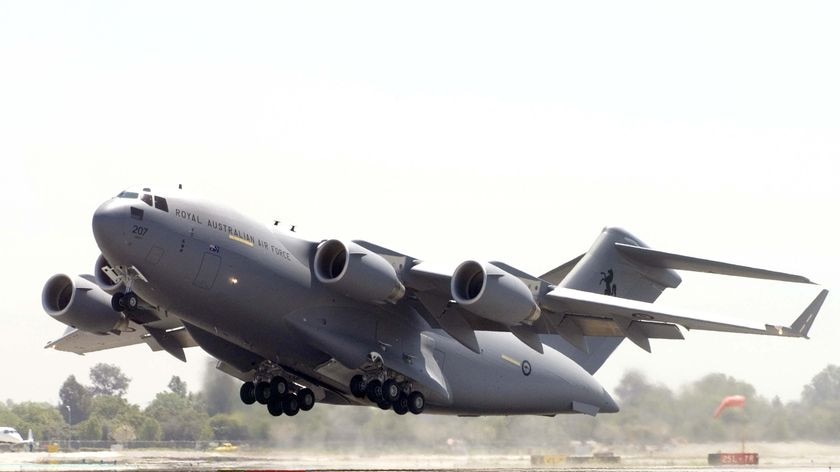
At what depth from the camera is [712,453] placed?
89.7 ft

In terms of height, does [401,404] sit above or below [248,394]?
below

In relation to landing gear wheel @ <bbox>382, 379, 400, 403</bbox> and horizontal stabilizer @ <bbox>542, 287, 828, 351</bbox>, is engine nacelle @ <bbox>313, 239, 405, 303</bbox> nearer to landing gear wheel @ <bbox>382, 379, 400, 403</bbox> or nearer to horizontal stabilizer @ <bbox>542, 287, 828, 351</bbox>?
landing gear wheel @ <bbox>382, 379, 400, 403</bbox>

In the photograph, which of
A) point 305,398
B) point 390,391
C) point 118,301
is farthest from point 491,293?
point 118,301

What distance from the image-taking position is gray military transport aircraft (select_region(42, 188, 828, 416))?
19.8 m

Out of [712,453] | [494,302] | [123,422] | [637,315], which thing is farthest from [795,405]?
[123,422]

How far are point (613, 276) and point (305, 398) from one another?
6.67 meters

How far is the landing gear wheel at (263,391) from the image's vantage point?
22938mm

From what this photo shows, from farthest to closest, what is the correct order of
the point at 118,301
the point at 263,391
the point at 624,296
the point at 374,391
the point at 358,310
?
1. the point at 624,296
2. the point at 263,391
3. the point at 374,391
4. the point at 358,310
5. the point at 118,301

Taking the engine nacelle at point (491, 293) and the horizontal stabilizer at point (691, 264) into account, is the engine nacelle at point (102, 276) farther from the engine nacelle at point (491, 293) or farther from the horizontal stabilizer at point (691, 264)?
the horizontal stabilizer at point (691, 264)

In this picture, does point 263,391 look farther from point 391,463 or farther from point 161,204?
point 161,204

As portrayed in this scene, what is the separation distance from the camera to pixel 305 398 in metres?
23.1

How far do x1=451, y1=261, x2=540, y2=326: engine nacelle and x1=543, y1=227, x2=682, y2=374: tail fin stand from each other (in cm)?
474

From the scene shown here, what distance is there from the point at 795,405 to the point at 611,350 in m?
4.79

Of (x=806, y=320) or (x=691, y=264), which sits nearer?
(x=806, y=320)
